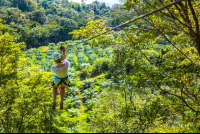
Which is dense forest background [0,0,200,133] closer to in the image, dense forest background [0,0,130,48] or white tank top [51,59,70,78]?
white tank top [51,59,70,78]

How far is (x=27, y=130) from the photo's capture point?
279 inches

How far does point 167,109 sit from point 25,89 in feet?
20.6

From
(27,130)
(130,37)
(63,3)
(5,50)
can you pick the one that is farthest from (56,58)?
(63,3)

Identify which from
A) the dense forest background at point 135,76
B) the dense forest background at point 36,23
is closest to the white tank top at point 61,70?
the dense forest background at point 135,76

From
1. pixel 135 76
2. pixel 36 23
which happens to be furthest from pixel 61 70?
pixel 36 23

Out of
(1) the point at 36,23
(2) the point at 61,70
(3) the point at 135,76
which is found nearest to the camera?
(2) the point at 61,70

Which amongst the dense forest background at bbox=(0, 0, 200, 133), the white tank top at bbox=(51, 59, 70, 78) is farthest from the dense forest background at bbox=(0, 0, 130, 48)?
the white tank top at bbox=(51, 59, 70, 78)

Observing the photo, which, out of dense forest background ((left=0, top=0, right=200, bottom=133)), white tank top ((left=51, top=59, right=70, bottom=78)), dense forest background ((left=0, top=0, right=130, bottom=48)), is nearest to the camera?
white tank top ((left=51, top=59, right=70, bottom=78))

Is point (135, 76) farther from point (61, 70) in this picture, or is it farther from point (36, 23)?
point (36, 23)

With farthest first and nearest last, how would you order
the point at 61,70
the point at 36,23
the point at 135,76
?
the point at 36,23 → the point at 135,76 → the point at 61,70

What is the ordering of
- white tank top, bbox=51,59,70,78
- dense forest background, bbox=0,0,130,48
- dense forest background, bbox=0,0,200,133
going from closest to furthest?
white tank top, bbox=51,59,70,78, dense forest background, bbox=0,0,200,133, dense forest background, bbox=0,0,130,48

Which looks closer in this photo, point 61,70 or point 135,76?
point 61,70

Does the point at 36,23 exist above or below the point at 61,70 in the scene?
above

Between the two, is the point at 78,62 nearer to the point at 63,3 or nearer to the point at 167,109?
the point at 167,109
